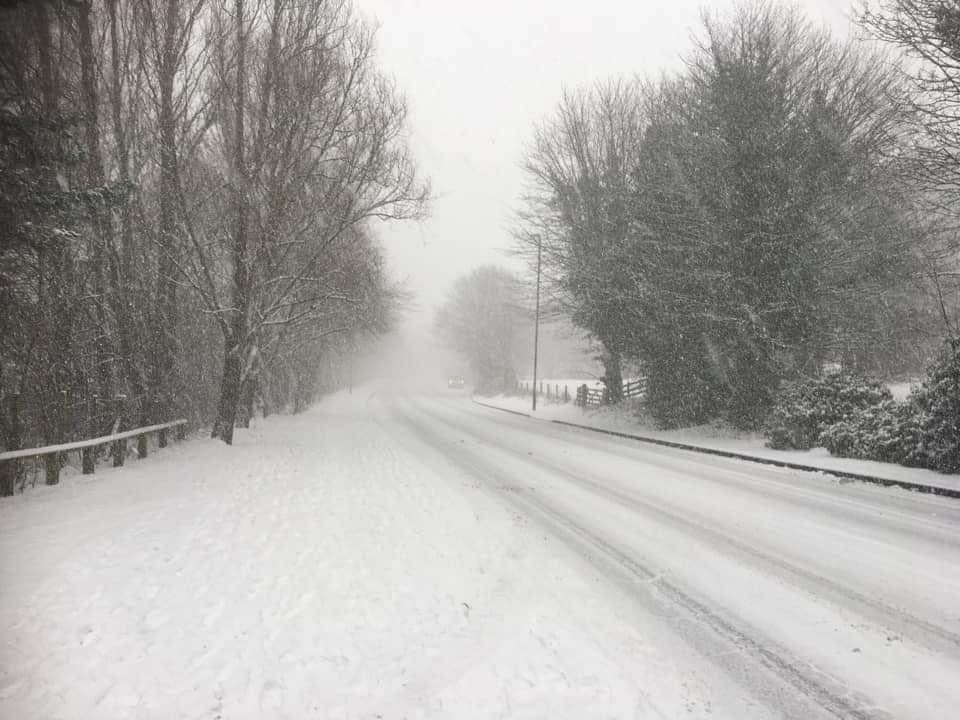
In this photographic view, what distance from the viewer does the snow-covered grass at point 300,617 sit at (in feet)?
10.6

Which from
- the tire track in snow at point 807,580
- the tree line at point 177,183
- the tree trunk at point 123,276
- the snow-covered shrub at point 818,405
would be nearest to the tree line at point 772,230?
the snow-covered shrub at point 818,405

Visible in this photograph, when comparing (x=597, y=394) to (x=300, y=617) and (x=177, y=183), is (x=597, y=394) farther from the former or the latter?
(x=300, y=617)

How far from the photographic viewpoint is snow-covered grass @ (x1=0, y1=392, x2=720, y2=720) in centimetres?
322

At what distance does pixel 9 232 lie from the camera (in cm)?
652

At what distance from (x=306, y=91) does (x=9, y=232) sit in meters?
8.69

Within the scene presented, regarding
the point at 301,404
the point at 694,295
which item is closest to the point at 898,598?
the point at 694,295

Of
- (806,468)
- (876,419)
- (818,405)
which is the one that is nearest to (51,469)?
(806,468)

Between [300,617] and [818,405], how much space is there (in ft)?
43.7

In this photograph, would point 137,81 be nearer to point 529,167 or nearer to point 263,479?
point 263,479

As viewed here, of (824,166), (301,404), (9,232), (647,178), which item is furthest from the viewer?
(301,404)

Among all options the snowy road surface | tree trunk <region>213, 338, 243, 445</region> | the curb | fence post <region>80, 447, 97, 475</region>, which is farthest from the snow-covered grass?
the curb

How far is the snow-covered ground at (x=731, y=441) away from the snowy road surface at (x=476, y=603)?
1.26 metres

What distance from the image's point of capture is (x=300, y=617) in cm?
426

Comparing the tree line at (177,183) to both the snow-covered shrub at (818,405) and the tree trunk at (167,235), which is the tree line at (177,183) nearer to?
the tree trunk at (167,235)
